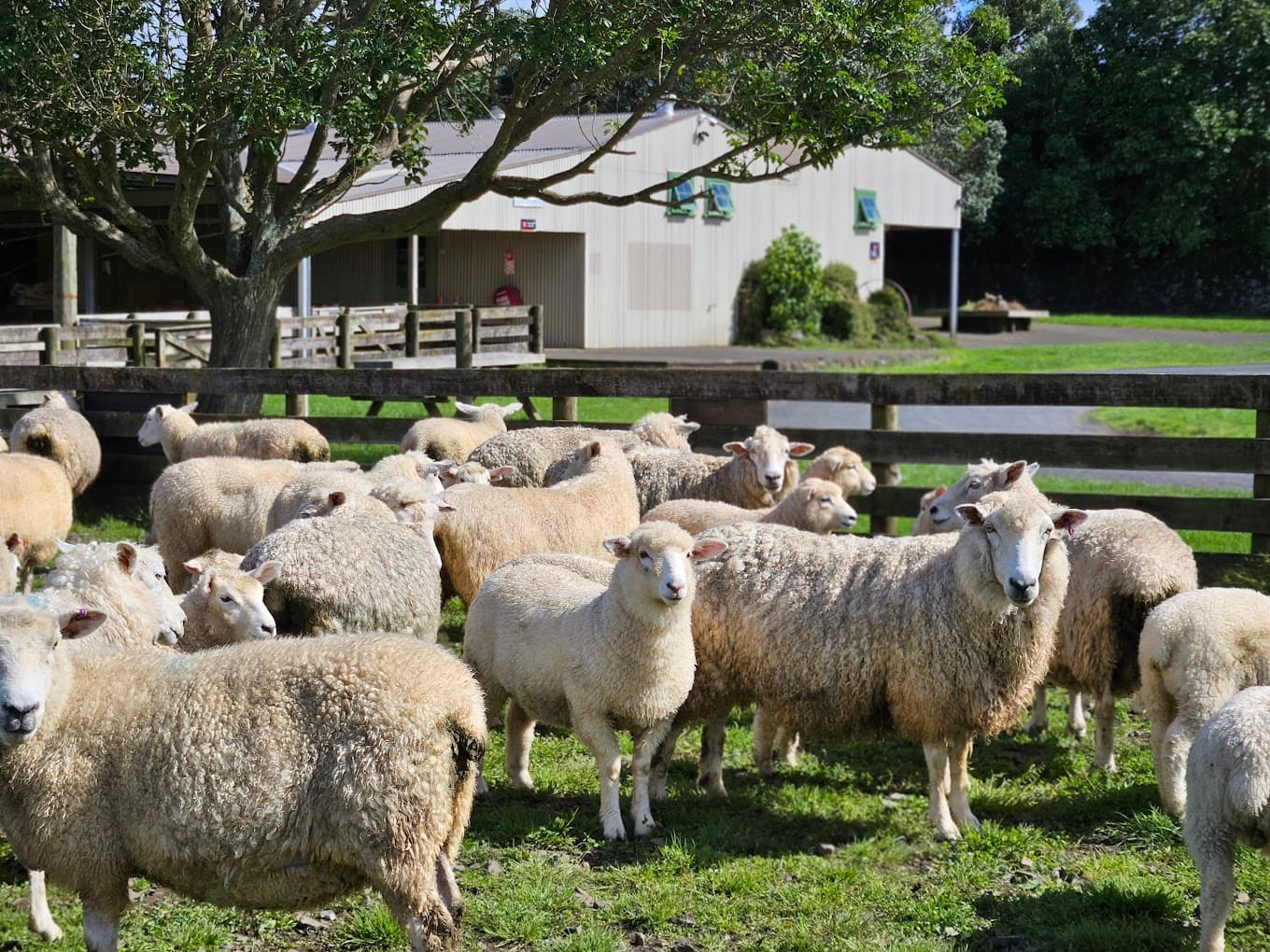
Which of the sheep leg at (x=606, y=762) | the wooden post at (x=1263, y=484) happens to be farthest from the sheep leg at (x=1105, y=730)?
the wooden post at (x=1263, y=484)

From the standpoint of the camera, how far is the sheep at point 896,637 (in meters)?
6.04

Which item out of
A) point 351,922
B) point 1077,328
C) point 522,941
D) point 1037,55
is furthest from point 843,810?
point 1077,328

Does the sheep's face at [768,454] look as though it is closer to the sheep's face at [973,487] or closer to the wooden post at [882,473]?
the wooden post at [882,473]

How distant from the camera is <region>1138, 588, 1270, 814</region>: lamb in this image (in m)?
5.68

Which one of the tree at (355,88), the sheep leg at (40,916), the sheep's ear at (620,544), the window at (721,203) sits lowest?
the sheep leg at (40,916)

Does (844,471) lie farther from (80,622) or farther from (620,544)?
(80,622)

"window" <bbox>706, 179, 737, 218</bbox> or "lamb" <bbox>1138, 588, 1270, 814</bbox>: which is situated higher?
"window" <bbox>706, 179, 737, 218</bbox>

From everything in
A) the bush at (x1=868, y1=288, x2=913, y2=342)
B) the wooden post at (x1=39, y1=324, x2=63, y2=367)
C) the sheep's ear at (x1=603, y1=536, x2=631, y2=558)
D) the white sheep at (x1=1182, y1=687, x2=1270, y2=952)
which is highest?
the bush at (x1=868, y1=288, x2=913, y2=342)

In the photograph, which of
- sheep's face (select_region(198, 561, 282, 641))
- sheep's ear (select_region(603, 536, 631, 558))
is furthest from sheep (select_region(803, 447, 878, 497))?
sheep's face (select_region(198, 561, 282, 641))

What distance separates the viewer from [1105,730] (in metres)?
6.73

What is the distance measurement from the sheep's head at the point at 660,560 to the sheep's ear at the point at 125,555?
6.41ft

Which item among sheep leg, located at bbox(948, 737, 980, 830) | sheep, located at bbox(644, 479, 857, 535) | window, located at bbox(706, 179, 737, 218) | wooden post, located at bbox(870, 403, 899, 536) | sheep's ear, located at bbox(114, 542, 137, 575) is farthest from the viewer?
window, located at bbox(706, 179, 737, 218)

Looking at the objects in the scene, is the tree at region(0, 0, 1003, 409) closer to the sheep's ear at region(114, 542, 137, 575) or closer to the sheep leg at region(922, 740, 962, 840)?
the sheep's ear at region(114, 542, 137, 575)

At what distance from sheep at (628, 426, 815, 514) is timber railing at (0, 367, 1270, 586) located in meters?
0.99
